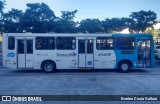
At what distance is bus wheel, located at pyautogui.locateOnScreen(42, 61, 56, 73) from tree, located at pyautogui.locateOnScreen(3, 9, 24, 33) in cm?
2391

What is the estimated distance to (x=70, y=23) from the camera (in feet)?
147

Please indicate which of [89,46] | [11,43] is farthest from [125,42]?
[11,43]

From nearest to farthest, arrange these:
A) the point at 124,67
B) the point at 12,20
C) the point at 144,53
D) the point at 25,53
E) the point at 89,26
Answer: the point at 25,53 < the point at 144,53 < the point at 124,67 < the point at 12,20 < the point at 89,26

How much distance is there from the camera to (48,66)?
1923 cm

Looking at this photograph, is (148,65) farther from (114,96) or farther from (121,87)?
(114,96)

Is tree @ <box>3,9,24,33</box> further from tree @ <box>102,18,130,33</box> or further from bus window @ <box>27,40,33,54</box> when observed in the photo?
bus window @ <box>27,40,33,54</box>

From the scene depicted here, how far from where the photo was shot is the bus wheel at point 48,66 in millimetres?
19172

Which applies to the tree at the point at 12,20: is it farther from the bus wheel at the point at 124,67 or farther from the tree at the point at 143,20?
the bus wheel at the point at 124,67

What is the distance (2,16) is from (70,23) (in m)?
10.6

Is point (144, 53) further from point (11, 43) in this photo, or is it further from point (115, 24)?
point (115, 24)

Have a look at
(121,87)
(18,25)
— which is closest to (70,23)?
(18,25)

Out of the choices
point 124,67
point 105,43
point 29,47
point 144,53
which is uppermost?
point 105,43

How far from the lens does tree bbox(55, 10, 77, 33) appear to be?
43188 millimetres

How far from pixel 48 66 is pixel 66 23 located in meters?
25.5
